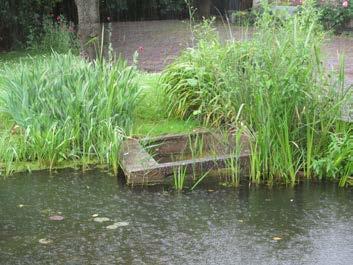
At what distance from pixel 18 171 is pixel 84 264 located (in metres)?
2.33

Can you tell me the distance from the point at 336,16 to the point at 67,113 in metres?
12.4

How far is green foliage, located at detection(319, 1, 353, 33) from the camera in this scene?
17.0 meters

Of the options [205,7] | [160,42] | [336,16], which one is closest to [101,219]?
[160,42]

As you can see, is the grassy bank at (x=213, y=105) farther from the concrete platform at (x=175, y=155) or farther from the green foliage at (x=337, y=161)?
the concrete platform at (x=175, y=155)

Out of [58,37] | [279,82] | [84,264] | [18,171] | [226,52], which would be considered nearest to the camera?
[84,264]

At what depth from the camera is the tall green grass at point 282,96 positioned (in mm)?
5668

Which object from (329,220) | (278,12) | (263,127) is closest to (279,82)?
(263,127)

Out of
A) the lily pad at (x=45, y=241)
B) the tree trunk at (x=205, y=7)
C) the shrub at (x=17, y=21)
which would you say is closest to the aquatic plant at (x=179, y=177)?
the lily pad at (x=45, y=241)

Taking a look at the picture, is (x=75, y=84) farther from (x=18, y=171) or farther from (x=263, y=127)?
(x=263, y=127)

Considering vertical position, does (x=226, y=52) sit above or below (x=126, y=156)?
above

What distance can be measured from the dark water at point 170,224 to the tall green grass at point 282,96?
32 cm

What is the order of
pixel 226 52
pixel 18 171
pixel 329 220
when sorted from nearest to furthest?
1. pixel 329 220
2. pixel 18 171
3. pixel 226 52

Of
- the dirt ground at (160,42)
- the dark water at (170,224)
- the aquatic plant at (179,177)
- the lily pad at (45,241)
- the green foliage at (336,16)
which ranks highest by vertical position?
the green foliage at (336,16)

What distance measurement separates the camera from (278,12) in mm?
6371
